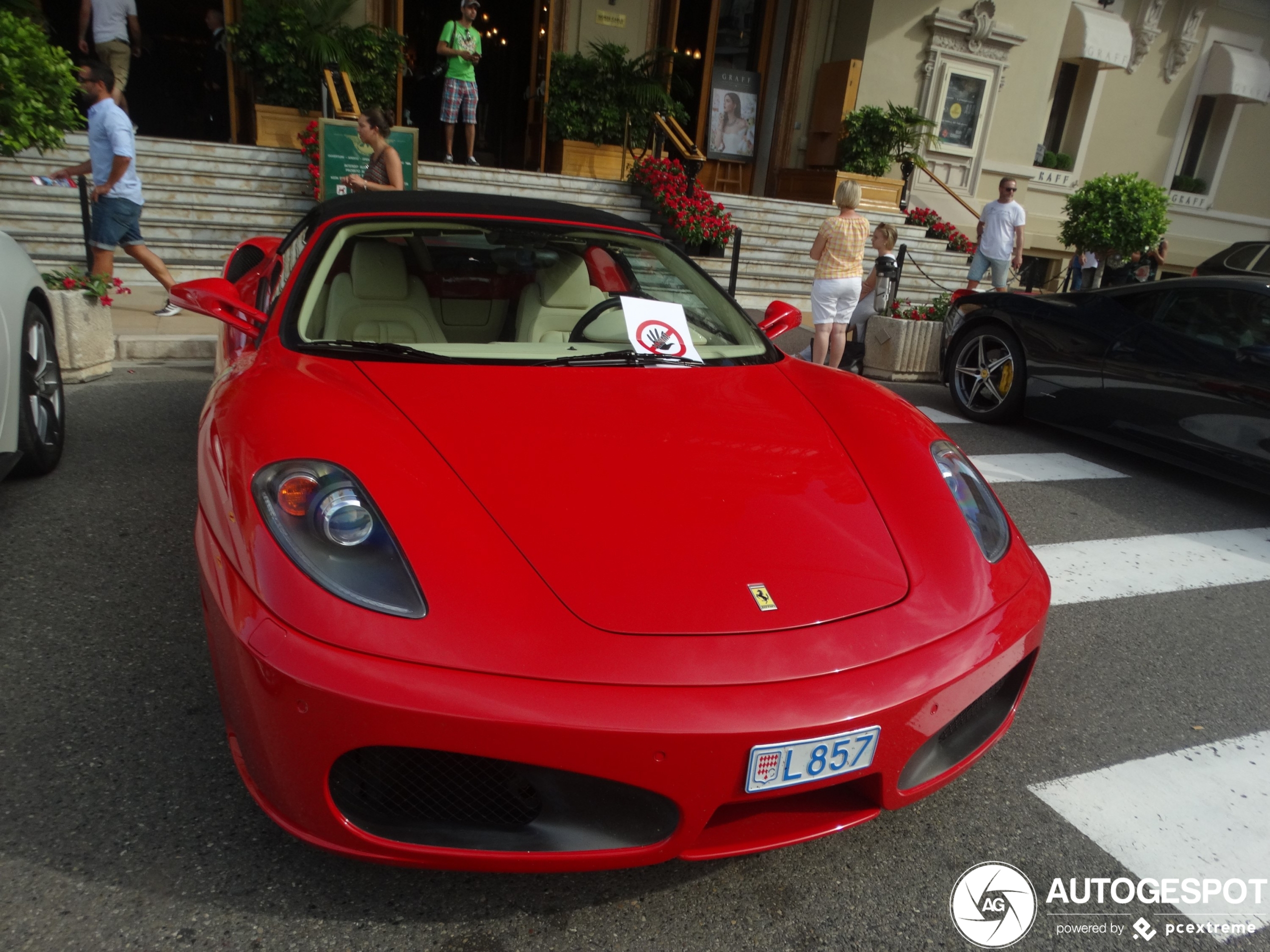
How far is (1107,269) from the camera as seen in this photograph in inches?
525

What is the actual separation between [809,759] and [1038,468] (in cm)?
450

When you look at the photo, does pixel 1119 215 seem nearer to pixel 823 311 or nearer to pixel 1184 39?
pixel 823 311

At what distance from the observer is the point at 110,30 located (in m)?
10.2

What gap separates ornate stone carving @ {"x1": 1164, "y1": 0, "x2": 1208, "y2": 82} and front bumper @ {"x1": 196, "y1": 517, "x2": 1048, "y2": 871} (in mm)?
23305

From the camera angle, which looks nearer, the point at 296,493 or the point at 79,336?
the point at 296,493

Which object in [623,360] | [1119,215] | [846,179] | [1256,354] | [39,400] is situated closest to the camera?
[623,360]

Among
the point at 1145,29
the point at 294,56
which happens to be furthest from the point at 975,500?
the point at 1145,29

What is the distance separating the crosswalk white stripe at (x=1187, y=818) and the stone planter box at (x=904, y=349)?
18.3ft

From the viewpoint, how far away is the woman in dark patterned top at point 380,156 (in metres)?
7.41

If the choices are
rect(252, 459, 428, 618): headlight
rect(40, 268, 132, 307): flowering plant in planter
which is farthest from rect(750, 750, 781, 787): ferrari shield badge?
rect(40, 268, 132, 307): flowering plant in planter

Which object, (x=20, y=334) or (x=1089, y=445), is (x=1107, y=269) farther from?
(x=20, y=334)

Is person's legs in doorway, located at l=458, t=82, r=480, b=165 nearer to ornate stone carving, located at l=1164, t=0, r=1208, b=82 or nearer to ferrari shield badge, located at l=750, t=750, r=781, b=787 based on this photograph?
ferrari shield badge, located at l=750, t=750, r=781, b=787

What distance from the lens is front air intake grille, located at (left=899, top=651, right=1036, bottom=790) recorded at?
5.82 feet

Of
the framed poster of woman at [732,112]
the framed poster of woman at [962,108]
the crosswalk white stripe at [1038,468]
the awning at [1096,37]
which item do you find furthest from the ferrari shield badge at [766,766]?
the awning at [1096,37]
